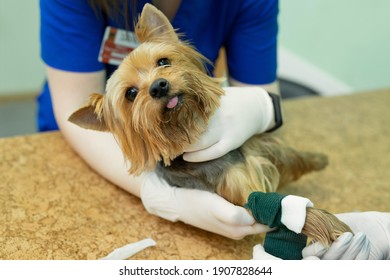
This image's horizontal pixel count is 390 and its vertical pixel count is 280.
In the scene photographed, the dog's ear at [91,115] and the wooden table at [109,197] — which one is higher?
the dog's ear at [91,115]

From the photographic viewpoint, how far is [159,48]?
99cm

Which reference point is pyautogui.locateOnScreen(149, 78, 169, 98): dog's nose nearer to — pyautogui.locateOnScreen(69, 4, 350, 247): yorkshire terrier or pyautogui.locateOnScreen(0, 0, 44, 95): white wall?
pyautogui.locateOnScreen(69, 4, 350, 247): yorkshire terrier

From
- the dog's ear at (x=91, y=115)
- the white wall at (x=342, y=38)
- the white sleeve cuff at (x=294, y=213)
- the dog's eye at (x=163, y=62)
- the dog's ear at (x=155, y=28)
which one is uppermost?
the dog's ear at (x=155, y=28)

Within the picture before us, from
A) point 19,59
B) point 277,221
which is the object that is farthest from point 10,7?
point 277,221

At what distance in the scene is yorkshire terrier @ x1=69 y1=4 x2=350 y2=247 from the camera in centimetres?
94

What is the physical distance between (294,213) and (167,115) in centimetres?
32

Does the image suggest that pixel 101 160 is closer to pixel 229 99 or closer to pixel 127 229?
pixel 127 229

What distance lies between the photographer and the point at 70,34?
1.17 meters

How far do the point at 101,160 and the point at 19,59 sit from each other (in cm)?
197

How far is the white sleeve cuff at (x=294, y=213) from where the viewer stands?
87cm

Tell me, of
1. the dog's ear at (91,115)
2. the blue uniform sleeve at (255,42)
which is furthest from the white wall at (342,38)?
the dog's ear at (91,115)

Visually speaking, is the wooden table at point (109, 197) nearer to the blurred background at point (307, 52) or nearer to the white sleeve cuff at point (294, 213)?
the white sleeve cuff at point (294, 213)

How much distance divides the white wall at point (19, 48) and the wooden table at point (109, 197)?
62.4 inches

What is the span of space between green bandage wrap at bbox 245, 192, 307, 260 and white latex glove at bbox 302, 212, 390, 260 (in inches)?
0.8
